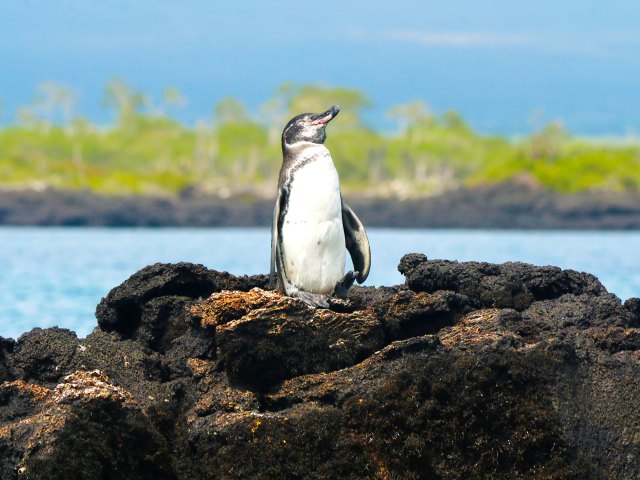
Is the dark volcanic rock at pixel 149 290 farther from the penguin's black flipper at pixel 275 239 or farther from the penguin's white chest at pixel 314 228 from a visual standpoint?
the penguin's white chest at pixel 314 228

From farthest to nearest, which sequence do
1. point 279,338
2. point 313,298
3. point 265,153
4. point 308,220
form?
point 265,153 < point 308,220 < point 313,298 < point 279,338

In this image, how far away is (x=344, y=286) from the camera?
25.5 ft

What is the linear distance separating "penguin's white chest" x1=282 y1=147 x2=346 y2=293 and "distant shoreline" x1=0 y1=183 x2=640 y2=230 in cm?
5741

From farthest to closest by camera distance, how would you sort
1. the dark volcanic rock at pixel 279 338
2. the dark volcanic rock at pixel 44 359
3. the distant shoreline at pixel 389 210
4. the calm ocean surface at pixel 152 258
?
1. the distant shoreline at pixel 389 210
2. the calm ocean surface at pixel 152 258
3. the dark volcanic rock at pixel 44 359
4. the dark volcanic rock at pixel 279 338

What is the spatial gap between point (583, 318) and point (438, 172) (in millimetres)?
86192

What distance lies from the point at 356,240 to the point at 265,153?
87976 millimetres

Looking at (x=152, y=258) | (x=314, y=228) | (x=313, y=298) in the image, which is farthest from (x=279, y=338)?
(x=152, y=258)

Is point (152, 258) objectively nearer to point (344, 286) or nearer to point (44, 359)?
point (344, 286)

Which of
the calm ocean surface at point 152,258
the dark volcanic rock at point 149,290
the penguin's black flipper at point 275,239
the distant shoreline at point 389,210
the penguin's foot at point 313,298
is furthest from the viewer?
the distant shoreline at point 389,210

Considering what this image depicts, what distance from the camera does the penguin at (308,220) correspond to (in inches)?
299

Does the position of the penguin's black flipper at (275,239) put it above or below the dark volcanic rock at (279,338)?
above

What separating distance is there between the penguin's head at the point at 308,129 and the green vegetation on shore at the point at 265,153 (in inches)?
2392

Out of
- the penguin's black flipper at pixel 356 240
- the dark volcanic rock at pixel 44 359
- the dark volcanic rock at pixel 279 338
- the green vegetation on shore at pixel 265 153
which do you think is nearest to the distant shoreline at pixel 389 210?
the green vegetation on shore at pixel 265 153

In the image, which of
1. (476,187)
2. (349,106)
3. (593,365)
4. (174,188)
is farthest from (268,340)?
(349,106)
